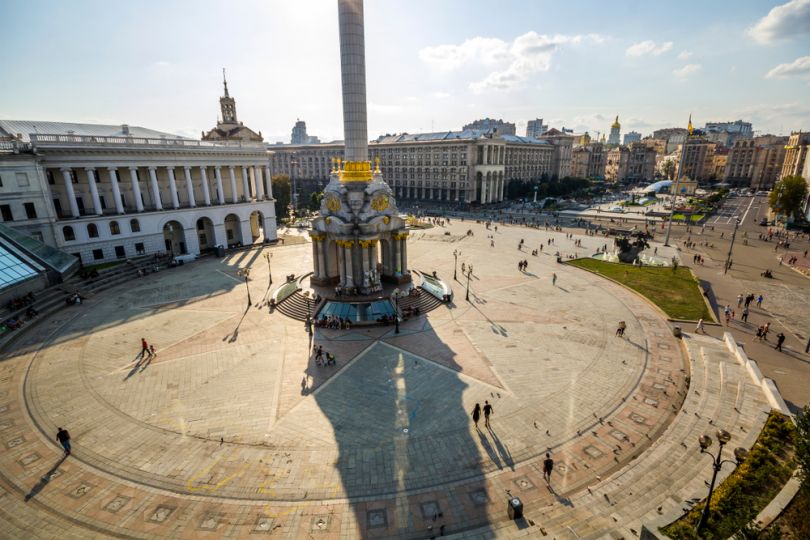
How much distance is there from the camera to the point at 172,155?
51219 mm

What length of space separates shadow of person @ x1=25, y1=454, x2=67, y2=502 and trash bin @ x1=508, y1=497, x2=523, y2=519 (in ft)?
63.1

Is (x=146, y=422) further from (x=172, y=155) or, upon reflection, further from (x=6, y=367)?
(x=172, y=155)

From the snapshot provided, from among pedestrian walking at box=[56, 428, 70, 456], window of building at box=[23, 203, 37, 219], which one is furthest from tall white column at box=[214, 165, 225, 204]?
pedestrian walking at box=[56, 428, 70, 456]

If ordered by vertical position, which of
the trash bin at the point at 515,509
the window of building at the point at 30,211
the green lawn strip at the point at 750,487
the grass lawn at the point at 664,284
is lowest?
the grass lawn at the point at 664,284

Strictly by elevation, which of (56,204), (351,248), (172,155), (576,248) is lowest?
(576,248)

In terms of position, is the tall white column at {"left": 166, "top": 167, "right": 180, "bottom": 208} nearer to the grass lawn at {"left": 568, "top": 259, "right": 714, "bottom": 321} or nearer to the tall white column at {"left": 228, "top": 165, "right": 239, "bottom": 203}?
the tall white column at {"left": 228, "top": 165, "right": 239, "bottom": 203}

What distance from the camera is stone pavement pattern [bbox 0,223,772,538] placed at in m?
15.2

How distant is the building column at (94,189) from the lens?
45.6 meters

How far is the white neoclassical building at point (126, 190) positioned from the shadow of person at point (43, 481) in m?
36.2

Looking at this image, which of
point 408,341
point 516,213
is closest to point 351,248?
point 408,341

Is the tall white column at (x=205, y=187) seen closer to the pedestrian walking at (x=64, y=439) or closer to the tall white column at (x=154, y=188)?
the tall white column at (x=154, y=188)

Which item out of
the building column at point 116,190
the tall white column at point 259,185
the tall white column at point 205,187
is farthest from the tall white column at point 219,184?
the building column at point 116,190

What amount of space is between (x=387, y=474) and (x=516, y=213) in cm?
9134

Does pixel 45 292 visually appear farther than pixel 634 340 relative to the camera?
Yes
